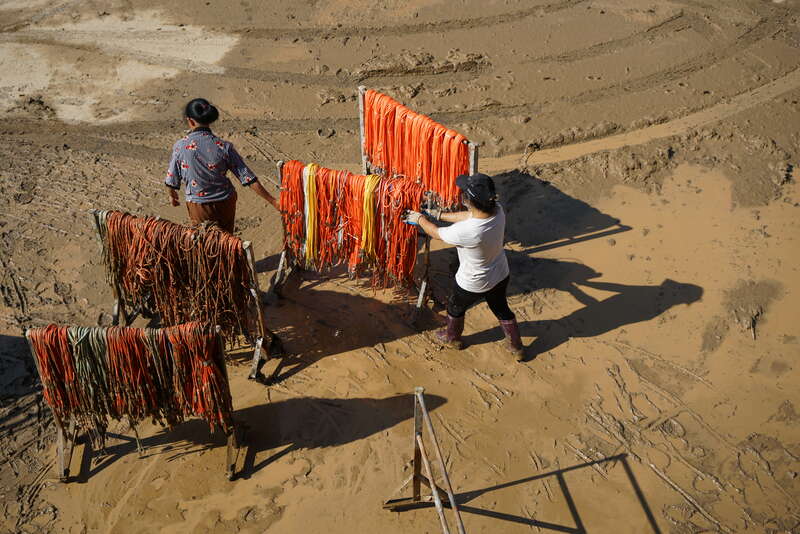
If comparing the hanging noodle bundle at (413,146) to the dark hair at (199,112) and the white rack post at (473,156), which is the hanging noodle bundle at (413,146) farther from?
the dark hair at (199,112)

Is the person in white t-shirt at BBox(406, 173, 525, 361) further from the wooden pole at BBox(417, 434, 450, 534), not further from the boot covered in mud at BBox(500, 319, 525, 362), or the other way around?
the wooden pole at BBox(417, 434, 450, 534)

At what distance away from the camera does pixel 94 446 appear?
482 centimetres

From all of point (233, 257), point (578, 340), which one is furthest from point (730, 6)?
point (233, 257)

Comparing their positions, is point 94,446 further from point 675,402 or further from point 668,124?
point 668,124

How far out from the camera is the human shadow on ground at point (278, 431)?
4.91 meters

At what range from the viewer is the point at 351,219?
5730mm

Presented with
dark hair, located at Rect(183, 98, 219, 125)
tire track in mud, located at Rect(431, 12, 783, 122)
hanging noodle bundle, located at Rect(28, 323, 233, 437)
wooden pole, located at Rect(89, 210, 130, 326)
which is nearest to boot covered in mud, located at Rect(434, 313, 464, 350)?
hanging noodle bundle, located at Rect(28, 323, 233, 437)

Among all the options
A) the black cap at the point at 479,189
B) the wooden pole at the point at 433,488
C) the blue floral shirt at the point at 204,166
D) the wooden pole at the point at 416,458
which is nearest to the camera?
the wooden pole at the point at 433,488

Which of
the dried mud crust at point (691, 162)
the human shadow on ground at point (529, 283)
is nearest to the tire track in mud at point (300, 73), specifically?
the dried mud crust at point (691, 162)

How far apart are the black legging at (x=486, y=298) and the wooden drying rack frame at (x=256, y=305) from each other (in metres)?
1.57

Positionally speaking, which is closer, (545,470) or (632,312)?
(545,470)

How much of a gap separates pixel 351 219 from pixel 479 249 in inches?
53.9

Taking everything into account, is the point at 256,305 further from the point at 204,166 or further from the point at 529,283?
the point at 529,283

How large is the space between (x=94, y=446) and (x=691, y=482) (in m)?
4.36
